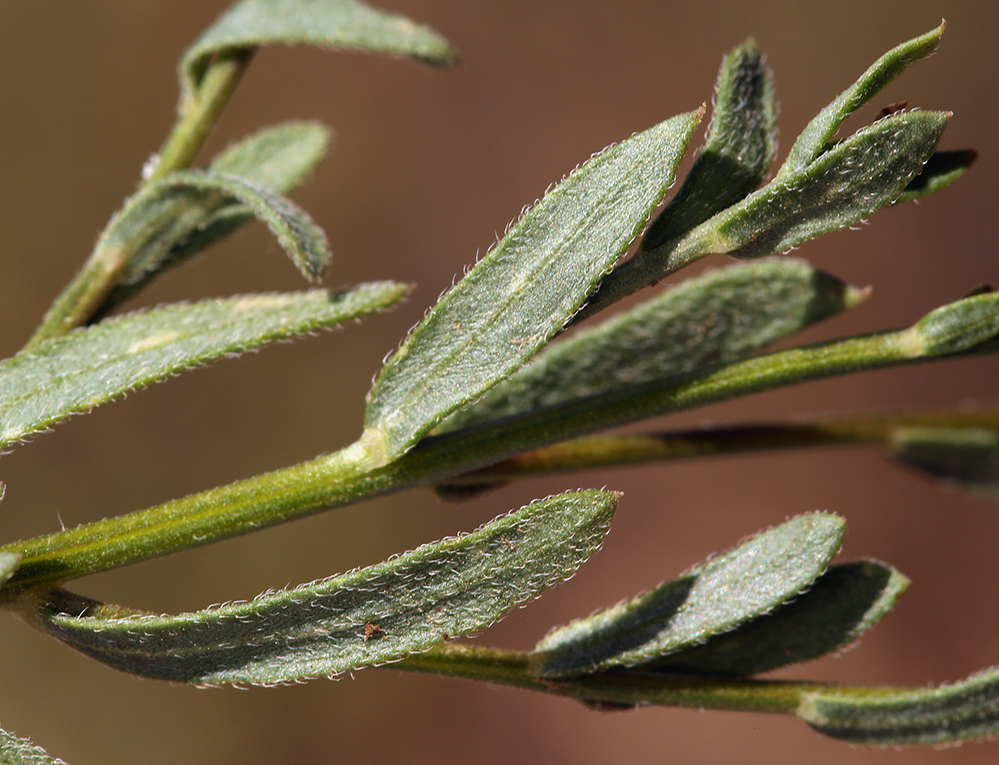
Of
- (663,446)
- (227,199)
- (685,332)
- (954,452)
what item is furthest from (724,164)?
(954,452)

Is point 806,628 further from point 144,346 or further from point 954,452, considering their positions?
point 144,346

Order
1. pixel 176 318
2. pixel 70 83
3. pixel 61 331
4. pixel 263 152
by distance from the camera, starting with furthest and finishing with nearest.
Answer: pixel 70 83
pixel 263 152
pixel 61 331
pixel 176 318

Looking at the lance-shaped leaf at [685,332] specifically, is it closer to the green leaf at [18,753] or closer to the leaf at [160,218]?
the leaf at [160,218]

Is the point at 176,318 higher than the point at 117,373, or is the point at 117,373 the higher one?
the point at 176,318

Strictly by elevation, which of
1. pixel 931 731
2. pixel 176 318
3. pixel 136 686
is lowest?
pixel 136 686

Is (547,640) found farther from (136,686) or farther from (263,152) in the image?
(136,686)

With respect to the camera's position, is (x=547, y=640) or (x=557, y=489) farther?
(x=557, y=489)

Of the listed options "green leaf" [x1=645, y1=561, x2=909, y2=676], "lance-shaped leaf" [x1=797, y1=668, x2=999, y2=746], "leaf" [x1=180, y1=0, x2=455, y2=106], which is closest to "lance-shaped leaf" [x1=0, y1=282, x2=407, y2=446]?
"leaf" [x1=180, y1=0, x2=455, y2=106]

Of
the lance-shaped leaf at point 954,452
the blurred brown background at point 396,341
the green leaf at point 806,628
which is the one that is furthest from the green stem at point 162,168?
the blurred brown background at point 396,341

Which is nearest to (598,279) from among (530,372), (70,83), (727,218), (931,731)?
(727,218)
